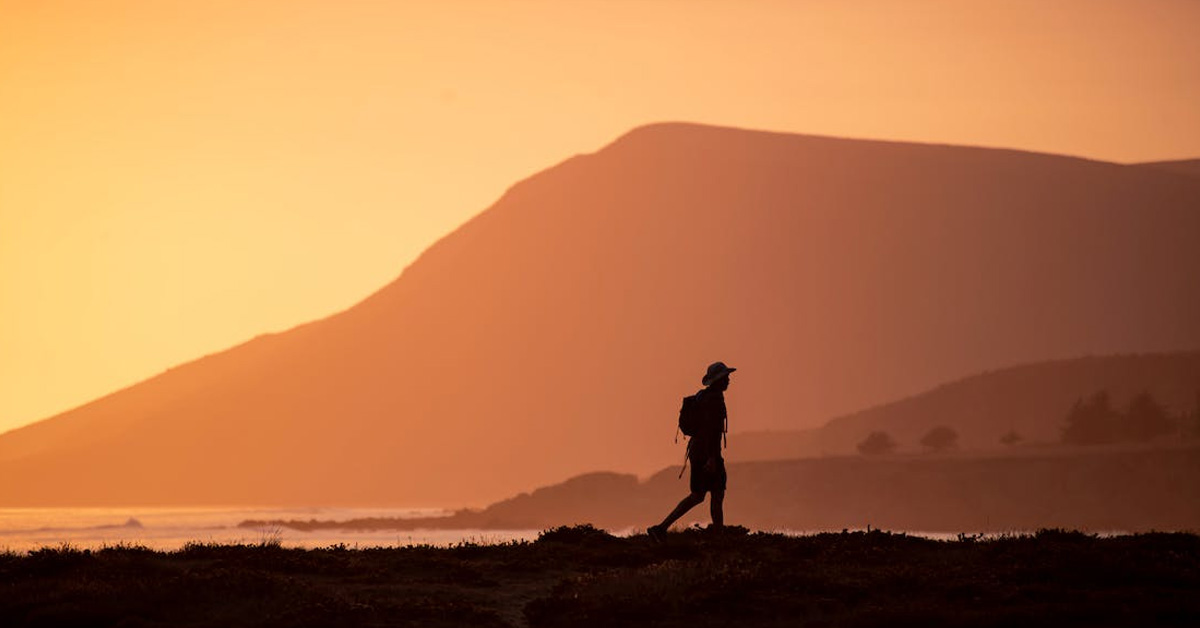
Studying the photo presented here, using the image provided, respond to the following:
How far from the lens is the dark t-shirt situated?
34906 millimetres

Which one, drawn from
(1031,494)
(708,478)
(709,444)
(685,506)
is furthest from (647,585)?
(1031,494)

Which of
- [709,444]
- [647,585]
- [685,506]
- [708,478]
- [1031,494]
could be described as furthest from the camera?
[1031,494]

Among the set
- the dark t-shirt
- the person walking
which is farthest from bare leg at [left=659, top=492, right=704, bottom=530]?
the dark t-shirt

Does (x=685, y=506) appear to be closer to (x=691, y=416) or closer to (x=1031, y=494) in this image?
(x=691, y=416)

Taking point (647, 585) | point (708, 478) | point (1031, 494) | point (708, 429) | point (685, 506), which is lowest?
point (647, 585)

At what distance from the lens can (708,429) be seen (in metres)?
35.1

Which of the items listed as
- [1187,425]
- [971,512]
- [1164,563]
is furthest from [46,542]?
[1164,563]

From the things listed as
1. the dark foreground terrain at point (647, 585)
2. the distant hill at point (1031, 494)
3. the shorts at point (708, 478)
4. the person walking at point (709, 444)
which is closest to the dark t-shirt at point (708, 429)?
the person walking at point (709, 444)

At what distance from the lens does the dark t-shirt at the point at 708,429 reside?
1374 inches

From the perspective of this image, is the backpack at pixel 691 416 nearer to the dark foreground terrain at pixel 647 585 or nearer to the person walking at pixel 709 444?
the person walking at pixel 709 444

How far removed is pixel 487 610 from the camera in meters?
27.5

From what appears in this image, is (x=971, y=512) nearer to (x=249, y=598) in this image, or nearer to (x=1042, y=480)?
(x=1042, y=480)

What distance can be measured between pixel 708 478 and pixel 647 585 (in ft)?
22.4

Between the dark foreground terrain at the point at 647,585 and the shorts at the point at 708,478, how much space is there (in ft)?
3.77
